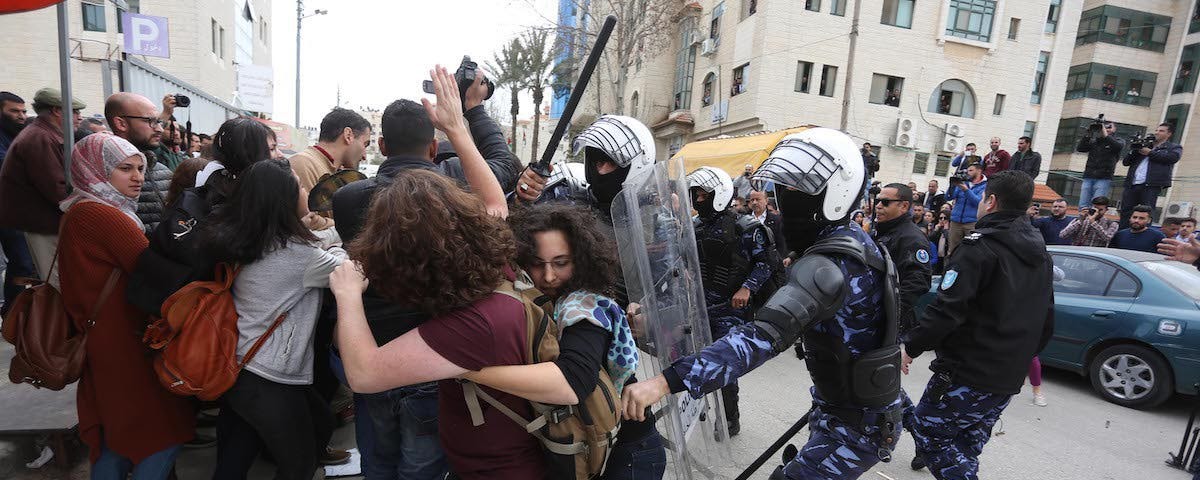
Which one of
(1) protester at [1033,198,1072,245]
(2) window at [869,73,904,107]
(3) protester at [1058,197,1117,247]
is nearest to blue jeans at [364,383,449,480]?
(3) protester at [1058,197,1117,247]

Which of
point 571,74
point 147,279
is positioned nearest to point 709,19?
point 571,74

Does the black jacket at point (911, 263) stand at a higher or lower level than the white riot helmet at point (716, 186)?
lower

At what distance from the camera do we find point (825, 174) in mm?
2035

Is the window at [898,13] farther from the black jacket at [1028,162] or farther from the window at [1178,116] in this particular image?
the window at [1178,116]

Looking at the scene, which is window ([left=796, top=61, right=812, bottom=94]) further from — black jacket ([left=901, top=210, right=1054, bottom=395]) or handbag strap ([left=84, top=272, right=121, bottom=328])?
handbag strap ([left=84, top=272, right=121, bottom=328])

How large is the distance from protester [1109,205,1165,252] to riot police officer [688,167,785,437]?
19.8ft

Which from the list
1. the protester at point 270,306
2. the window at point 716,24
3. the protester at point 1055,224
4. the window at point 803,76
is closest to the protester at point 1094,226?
the protester at point 1055,224

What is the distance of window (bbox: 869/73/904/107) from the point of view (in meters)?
21.0

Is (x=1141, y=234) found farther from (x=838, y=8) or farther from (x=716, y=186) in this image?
(x=838, y=8)

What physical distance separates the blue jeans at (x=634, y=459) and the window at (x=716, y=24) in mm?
24853

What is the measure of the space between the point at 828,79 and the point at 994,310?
20.5 m

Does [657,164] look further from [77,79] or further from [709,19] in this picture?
[709,19]

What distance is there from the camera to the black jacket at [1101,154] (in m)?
8.99

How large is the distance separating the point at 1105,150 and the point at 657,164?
36.5 feet
